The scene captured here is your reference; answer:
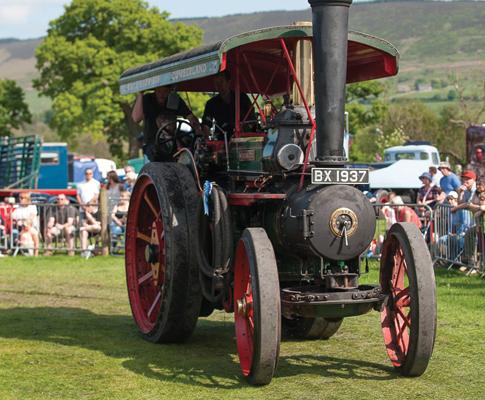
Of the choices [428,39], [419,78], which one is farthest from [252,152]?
[428,39]

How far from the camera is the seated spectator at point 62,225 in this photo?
16672 mm

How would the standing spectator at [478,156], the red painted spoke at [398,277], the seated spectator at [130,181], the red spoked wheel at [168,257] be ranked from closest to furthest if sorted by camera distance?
the red painted spoke at [398,277], the red spoked wheel at [168,257], the seated spectator at [130,181], the standing spectator at [478,156]

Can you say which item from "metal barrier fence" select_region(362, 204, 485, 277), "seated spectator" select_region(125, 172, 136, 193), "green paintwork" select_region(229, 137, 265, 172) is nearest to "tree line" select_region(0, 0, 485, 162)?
"seated spectator" select_region(125, 172, 136, 193)

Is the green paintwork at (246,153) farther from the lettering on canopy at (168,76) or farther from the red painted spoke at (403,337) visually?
the red painted spoke at (403,337)

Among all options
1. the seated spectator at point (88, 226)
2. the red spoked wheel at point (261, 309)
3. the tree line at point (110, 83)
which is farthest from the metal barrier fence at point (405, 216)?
the tree line at point (110, 83)

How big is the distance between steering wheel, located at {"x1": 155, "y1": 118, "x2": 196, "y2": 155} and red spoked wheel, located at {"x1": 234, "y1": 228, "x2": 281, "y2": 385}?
218cm

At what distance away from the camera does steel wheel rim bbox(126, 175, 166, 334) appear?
8242mm

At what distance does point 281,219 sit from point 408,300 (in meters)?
1.02

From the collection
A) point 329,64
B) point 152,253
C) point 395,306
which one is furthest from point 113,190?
point 329,64

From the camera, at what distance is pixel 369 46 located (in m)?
7.18

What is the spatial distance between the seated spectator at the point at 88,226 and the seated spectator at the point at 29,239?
30.4 inches

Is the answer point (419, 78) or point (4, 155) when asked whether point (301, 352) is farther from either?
point (419, 78)

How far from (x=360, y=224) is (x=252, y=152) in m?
1.07

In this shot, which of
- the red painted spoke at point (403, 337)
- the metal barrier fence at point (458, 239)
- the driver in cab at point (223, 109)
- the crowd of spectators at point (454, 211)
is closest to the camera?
the red painted spoke at point (403, 337)
